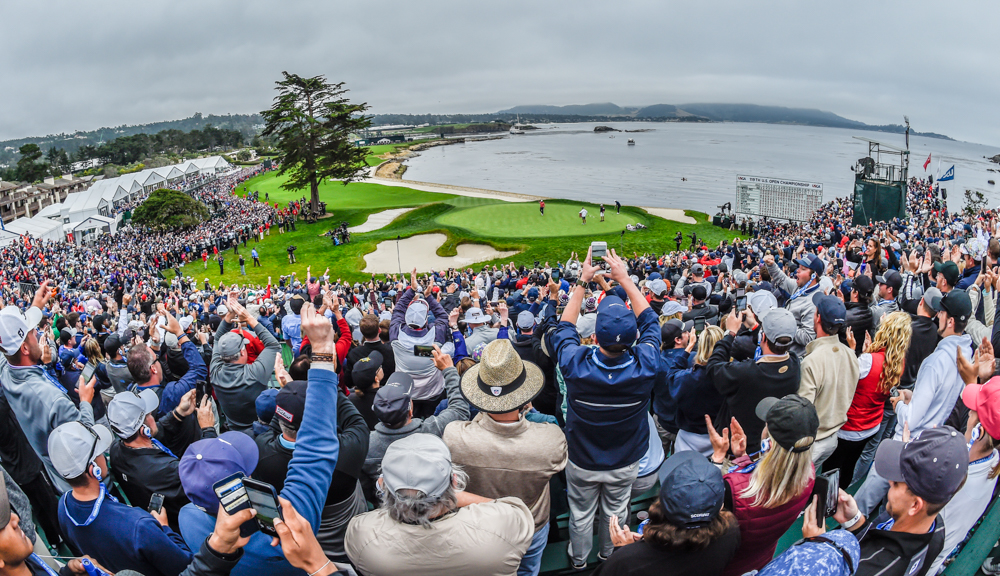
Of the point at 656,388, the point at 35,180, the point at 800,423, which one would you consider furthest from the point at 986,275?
the point at 35,180

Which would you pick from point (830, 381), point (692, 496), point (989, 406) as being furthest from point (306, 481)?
point (830, 381)

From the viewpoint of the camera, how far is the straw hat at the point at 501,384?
316 centimetres

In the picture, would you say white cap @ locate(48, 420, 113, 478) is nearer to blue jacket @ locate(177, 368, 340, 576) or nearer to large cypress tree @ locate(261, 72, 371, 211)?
blue jacket @ locate(177, 368, 340, 576)

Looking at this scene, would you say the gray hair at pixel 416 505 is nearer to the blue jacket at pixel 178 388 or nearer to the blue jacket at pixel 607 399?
the blue jacket at pixel 607 399

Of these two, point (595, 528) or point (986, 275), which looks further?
point (986, 275)

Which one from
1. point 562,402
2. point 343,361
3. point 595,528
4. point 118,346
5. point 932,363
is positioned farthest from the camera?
point 118,346

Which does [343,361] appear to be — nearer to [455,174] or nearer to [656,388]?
[656,388]

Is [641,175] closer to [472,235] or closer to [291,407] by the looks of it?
[472,235]

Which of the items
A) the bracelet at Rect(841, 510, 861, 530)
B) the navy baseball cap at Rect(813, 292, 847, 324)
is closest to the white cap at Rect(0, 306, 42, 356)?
the bracelet at Rect(841, 510, 861, 530)

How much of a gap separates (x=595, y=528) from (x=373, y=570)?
7.98ft

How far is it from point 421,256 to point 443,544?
2606cm

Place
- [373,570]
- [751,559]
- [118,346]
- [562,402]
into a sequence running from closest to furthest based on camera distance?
[373,570], [751,559], [562,402], [118,346]

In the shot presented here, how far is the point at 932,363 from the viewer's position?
390 cm

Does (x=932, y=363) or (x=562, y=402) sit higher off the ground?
(x=932, y=363)
